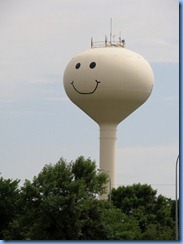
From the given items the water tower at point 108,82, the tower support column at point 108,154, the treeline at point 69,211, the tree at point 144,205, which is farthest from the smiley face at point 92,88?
the treeline at point 69,211

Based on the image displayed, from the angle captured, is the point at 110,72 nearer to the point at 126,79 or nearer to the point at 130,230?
the point at 126,79

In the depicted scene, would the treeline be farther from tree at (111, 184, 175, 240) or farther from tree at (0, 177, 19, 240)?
tree at (111, 184, 175, 240)

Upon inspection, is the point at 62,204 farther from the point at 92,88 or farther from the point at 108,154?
the point at 108,154

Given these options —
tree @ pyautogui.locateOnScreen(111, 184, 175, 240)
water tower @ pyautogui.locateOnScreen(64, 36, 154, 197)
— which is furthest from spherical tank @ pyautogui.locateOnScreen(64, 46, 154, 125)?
tree @ pyautogui.locateOnScreen(111, 184, 175, 240)

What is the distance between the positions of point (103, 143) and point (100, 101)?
4066 mm

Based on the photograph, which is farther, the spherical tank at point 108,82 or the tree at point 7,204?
the spherical tank at point 108,82

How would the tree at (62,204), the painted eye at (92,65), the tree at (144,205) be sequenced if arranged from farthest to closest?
1. the painted eye at (92,65)
2. the tree at (144,205)
3. the tree at (62,204)

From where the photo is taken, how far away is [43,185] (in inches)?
976

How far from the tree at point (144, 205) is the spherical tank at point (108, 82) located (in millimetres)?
3750

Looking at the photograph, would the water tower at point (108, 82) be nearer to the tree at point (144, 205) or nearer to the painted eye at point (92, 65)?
the painted eye at point (92, 65)

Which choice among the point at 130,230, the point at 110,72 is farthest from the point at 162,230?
the point at 110,72

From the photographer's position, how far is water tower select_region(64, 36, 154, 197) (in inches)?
1305

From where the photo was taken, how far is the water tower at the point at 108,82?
109 ft

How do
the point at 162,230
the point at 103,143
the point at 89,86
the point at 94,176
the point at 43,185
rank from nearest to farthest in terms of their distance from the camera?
the point at 43,185 → the point at 94,176 → the point at 162,230 → the point at 89,86 → the point at 103,143
